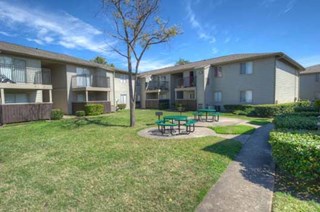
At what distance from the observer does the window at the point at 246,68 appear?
20.3 meters

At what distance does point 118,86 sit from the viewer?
90.9ft

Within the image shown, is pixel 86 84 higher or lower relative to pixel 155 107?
higher

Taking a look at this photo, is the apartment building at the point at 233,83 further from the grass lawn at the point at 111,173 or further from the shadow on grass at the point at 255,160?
the grass lawn at the point at 111,173

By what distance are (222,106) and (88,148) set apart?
1874cm

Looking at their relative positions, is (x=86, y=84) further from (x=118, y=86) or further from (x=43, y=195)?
(x=43, y=195)

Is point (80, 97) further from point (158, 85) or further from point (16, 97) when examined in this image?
point (158, 85)

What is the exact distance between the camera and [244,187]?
4.08m

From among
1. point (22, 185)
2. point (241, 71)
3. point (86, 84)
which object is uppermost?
point (241, 71)

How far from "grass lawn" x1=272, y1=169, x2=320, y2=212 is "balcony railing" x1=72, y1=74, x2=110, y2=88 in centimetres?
1995

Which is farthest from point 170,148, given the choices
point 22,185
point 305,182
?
point 22,185

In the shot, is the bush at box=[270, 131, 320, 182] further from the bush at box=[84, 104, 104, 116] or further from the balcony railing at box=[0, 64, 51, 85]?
the balcony railing at box=[0, 64, 51, 85]

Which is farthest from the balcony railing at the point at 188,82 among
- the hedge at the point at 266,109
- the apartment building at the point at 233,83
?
the hedge at the point at 266,109

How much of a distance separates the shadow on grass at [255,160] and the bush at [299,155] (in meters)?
0.51

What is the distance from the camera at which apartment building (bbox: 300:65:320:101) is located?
3022 cm
